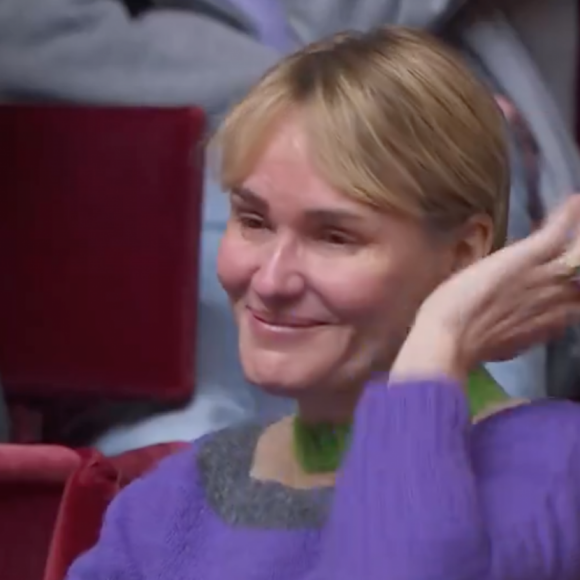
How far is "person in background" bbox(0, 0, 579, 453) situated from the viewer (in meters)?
1.69

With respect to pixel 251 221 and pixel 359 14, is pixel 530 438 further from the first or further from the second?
pixel 359 14

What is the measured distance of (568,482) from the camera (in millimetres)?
785

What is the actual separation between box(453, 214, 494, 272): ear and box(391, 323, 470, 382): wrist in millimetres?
83

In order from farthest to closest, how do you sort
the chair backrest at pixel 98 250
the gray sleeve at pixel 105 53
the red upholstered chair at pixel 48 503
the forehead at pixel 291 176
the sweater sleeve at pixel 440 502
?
the gray sleeve at pixel 105 53 → the chair backrest at pixel 98 250 → the red upholstered chair at pixel 48 503 → the forehead at pixel 291 176 → the sweater sleeve at pixel 440 502

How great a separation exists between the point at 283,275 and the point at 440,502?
0.62 feet

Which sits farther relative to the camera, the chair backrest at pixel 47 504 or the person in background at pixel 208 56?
the person in background at pixel 208 56

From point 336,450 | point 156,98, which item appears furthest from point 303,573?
point 156,98

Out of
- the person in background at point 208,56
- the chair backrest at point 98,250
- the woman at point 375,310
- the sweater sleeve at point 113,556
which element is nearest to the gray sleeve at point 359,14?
the person in background at point 208,56

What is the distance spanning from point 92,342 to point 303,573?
85cm

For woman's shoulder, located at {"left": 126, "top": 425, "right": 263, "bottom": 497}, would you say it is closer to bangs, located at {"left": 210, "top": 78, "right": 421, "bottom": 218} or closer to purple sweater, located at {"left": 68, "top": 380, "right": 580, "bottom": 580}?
purple sweater, located at {"left": 68, "top": 380, "right": 580, "bottom": 580}

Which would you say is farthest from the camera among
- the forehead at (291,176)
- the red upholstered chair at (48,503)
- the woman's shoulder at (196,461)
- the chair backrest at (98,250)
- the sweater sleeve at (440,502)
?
the chair backrest at (98,250)

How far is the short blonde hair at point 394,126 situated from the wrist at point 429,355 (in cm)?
8

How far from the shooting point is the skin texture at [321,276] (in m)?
0.84

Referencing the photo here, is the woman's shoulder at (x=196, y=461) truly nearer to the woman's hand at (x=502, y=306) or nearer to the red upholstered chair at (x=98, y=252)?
the woman's hand at (x=502, y=306)
